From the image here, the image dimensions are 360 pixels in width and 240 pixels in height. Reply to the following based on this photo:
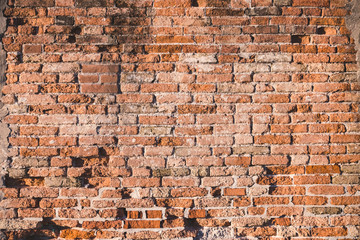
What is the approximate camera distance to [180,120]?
6.13 ft

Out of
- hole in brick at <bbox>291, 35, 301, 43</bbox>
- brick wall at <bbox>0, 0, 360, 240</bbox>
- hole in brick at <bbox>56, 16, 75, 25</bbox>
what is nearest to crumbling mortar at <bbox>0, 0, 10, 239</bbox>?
brick wall at <bbox>0, 0, 360, 240</bbox>

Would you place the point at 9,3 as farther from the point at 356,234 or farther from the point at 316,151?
the point at 356,234

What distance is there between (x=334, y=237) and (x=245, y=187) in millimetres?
777

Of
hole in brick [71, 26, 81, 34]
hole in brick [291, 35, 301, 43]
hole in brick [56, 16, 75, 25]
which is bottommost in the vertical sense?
hole in brick [291, 35, 301, 43]

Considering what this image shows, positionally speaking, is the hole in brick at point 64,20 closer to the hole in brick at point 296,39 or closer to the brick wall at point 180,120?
the brick wall at point 180,120

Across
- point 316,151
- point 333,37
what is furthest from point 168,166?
point 333,37

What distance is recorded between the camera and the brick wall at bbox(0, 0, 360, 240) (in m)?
1.83

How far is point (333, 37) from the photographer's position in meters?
1.94

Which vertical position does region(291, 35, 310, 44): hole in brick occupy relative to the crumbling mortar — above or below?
above

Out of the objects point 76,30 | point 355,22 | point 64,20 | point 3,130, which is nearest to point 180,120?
point 76,30

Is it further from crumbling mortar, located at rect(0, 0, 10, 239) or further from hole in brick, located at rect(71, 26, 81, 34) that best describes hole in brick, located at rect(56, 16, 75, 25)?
crumbling mortar, located at rect(0, 0, 10, 239)

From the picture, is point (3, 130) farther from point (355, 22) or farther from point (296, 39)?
point (355, 22)

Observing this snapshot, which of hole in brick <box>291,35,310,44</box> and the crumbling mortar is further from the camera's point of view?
Result: hole in brick <box>291,35,310,44</box>

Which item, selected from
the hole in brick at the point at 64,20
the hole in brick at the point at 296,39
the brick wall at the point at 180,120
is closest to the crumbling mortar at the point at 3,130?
the brick wall at the point at 180,120
